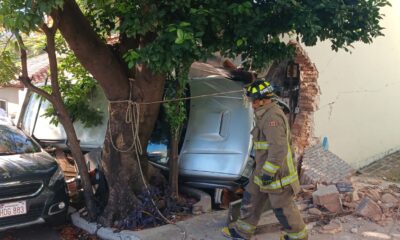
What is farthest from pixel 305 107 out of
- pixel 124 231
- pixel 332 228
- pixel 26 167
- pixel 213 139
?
pixel 26 167

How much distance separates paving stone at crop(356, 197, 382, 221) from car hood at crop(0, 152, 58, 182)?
396 centimetres

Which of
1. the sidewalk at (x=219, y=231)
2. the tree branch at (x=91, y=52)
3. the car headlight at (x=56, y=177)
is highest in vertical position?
the tree branch at (x=91, y=52)

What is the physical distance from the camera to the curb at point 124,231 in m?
4.80

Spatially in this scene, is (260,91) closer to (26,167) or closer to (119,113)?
(119,113)

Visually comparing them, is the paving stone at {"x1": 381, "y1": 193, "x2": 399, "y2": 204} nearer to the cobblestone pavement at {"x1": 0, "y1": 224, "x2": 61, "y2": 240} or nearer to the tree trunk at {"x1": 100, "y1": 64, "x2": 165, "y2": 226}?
the tree trunk at {"x1": 100, "y1": 64, "x2": 165, "y2": 226}

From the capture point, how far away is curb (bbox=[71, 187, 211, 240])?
4797 mm

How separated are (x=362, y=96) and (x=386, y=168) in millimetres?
1834

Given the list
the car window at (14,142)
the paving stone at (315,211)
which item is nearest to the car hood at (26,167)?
the car window at (14,142)

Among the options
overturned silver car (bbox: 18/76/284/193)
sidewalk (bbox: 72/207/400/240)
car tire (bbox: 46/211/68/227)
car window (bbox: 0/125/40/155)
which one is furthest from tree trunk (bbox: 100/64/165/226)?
car window (bbox: 0/125/40/155)

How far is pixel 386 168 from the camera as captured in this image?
970 cm

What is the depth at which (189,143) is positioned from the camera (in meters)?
5.82

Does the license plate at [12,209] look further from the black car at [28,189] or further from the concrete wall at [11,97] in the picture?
the concrete wall at [11,97]

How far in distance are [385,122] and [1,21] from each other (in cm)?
954

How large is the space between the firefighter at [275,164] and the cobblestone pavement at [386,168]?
17.1ft
